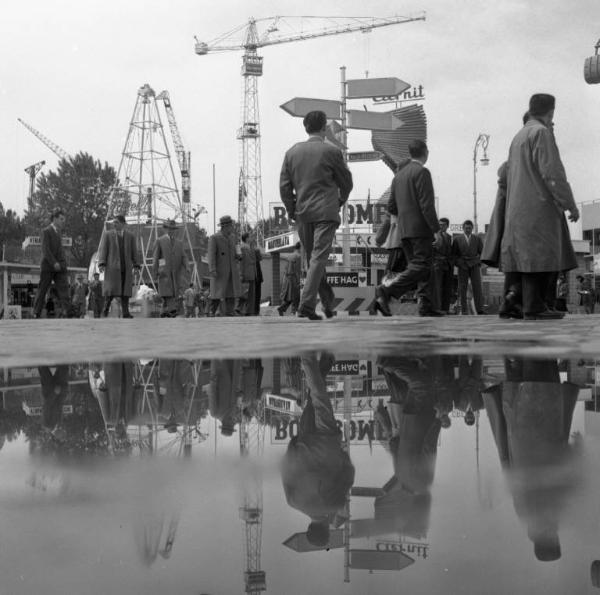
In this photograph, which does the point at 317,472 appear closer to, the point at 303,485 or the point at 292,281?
the point at 303,485

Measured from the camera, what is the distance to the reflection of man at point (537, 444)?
821 mm

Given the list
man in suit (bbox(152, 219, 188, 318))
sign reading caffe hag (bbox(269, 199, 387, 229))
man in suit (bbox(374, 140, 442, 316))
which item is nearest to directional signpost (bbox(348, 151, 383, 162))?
man in suit (bbox(152, 219, 188, 318))

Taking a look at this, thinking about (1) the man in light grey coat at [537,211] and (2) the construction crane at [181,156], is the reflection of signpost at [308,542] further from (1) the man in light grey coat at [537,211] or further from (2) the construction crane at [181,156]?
(2) the construction crane at [181,156]

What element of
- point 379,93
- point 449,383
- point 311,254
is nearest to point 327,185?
point 311,254

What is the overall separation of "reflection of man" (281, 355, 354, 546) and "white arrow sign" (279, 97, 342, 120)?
14.1 m

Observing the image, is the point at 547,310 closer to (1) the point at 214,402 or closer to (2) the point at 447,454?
(1) the point at 214,402

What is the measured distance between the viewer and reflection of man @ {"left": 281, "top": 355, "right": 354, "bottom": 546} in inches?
33.9

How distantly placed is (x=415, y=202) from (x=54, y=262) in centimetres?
608

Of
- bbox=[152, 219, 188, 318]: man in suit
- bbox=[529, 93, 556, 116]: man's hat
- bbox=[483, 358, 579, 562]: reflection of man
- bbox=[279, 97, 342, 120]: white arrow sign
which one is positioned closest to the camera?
bbox=[483, 358, 579, 562]: reflection of man

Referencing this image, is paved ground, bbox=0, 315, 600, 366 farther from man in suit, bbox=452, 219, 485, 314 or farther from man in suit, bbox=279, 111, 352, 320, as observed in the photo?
man in suit, bbox=452, 219, 485, 314

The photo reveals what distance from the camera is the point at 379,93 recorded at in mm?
19141

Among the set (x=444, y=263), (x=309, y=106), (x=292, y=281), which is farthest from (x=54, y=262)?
(x=309, y=106)

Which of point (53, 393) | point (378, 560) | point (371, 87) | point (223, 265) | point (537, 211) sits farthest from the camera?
point (371, 87)

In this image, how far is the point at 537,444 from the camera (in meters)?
1.23
